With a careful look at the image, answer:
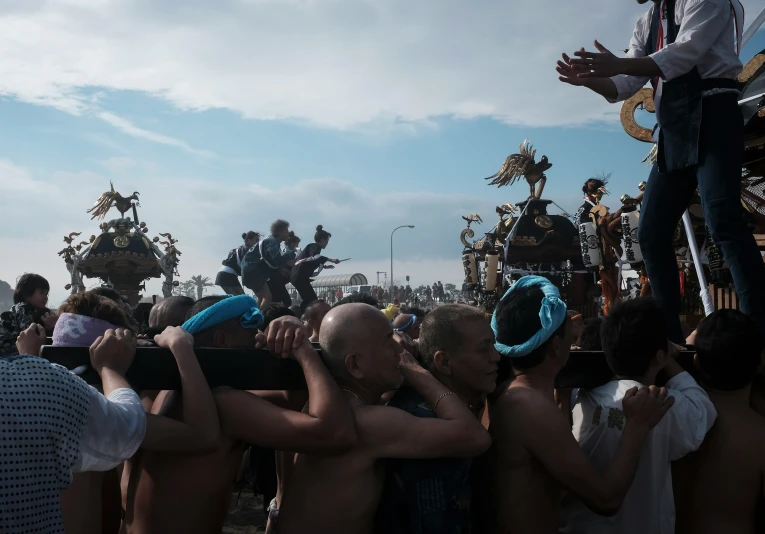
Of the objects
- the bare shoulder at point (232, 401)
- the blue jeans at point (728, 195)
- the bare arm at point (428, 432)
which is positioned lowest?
the bare arm at point (428, 432)

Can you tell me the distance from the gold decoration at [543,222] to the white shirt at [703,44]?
15401mm

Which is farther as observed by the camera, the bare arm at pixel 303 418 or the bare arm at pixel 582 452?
the bare arm at pixel 582 452

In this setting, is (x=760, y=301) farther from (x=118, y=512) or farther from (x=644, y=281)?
(x=644, y=281)

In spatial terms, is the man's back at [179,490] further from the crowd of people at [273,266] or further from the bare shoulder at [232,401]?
the crowd of people at [273,266]

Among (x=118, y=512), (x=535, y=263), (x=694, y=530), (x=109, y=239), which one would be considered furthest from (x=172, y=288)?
(x=694, y=530)

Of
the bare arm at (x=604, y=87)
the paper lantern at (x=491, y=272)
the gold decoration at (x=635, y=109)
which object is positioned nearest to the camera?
the bare arm at (x=604, y=87)

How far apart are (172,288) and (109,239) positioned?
233cm

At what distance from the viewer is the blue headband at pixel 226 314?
2.56 metres

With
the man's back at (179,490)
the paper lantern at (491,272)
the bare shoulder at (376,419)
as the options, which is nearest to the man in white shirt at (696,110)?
the bare shoulder at (376,419)

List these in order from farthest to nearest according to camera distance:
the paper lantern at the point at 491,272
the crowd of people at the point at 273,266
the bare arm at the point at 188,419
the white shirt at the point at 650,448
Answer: the paper lantern at the point at 491,272 → the crowd of people at the point at 273,266 → the white shirt at the point at 650,448 → the bare arm at the point at 188,419

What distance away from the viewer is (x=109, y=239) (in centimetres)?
1995

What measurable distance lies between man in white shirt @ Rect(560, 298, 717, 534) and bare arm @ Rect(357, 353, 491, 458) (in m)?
0.63

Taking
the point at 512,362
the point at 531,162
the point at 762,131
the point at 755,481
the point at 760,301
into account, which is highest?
the point at 531,162

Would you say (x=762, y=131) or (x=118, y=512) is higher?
(x=762, y=131)
